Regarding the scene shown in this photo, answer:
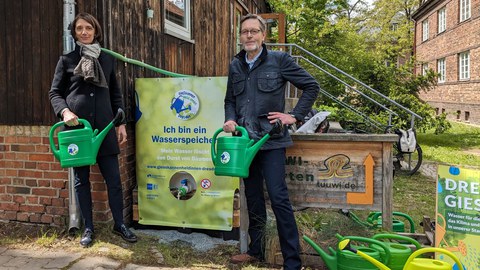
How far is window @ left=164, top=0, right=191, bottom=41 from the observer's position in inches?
226

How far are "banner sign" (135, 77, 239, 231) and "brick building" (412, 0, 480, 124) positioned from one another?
1348 centimetres

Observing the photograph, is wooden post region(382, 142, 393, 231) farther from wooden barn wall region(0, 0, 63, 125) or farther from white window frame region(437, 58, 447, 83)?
white window frame region(437, 58, 447, 83)

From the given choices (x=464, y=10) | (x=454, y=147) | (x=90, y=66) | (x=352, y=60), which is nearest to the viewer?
(x=90, y=66)

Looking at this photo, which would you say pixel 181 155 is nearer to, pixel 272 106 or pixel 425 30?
pixel 272 106

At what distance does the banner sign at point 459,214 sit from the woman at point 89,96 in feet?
8.15

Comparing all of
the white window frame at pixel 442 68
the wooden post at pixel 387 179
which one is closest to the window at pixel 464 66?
the white window frame at pixel 442 68

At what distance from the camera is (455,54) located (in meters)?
20.8

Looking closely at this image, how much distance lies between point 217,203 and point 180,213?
1.24 feet

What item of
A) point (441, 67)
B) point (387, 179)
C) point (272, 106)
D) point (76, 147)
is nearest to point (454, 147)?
point (387, 179)

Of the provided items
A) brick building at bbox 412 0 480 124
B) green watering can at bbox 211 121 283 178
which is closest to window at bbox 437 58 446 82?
brick building at bbox 412 0 480 124

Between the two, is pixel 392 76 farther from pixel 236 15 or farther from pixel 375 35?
pixel 375 35

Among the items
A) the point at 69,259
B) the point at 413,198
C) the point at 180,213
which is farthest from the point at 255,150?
the point at 413,198

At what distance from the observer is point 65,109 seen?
3.41 meters

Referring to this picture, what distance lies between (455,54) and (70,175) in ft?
68.6
